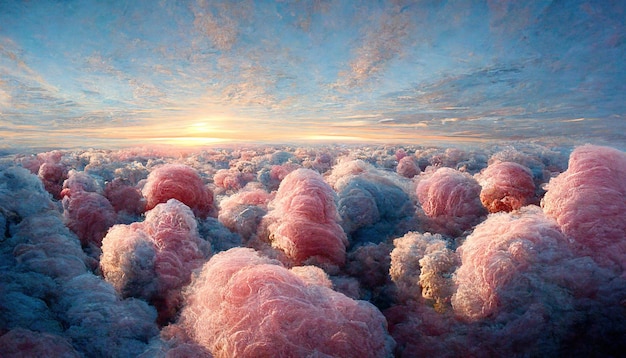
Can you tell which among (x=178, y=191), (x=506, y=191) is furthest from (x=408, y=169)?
(x=178, y=191)

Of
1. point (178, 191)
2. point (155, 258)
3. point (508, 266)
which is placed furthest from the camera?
point (178, 191)

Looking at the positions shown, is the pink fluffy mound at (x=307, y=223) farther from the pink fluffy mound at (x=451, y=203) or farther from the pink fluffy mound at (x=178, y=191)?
the pink fluffy mound at (x=451, y=203)

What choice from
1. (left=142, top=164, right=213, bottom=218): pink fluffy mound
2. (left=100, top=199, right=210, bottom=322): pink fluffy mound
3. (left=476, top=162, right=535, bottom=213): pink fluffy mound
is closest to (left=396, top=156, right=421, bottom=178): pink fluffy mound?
(left=476, top=162, right=535, bottom=213): pink fluffy mound

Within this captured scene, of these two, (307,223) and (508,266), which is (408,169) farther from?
(508,266)

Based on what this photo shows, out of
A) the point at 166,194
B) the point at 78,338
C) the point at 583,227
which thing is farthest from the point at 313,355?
the point at 166,194

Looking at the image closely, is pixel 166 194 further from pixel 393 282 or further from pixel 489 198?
pixel 489 198

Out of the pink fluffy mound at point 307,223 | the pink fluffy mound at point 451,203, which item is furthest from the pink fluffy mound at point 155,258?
the pink fluffy mound at point 451,203

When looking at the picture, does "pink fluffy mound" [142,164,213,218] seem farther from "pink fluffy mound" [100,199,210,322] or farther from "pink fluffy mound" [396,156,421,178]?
"pink fluffy mound" [396,156,421,178]
